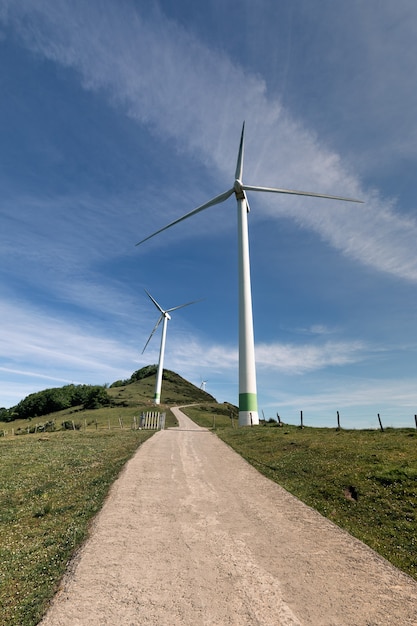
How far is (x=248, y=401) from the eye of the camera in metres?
47.6

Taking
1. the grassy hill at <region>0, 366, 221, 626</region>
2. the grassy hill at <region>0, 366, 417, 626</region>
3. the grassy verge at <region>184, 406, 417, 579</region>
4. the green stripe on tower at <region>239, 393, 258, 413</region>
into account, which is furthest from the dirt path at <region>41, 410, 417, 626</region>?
the green stripe on tower at <region>239, 393, 258, 413</region>

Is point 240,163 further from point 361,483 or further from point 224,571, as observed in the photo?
point 224,571

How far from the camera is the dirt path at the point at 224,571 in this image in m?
7.21

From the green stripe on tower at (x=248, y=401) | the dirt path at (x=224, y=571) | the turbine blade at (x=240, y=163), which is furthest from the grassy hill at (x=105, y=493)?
the turbine blade at (x=240, y=163)

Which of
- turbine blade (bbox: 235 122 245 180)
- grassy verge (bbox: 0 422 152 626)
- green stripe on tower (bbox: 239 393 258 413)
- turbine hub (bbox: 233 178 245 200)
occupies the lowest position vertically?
grassy verge (bbox: 0 422 152 626)

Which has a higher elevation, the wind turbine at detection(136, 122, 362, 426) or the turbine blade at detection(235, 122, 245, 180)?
the turbine blade at detection(235, 122, 245, 180)

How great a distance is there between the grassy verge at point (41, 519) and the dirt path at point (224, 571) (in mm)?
631

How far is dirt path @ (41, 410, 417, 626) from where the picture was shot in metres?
7.21

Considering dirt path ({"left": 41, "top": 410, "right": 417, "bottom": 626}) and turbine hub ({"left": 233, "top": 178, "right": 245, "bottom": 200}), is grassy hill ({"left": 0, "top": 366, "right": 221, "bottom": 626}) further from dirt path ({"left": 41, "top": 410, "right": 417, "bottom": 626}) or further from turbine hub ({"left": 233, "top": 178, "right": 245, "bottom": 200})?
turbine hub ({"left": 233, "top": 178, "right": 245, "bottom": 200})

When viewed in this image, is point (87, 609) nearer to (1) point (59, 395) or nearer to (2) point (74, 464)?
(2) point (74, 464)

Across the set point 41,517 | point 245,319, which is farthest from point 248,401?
point 41,517

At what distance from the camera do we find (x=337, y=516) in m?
13.9

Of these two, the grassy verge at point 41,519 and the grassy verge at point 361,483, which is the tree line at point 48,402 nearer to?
the grassy verge at point 41,519

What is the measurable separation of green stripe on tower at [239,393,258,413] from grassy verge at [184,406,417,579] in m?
18.8
